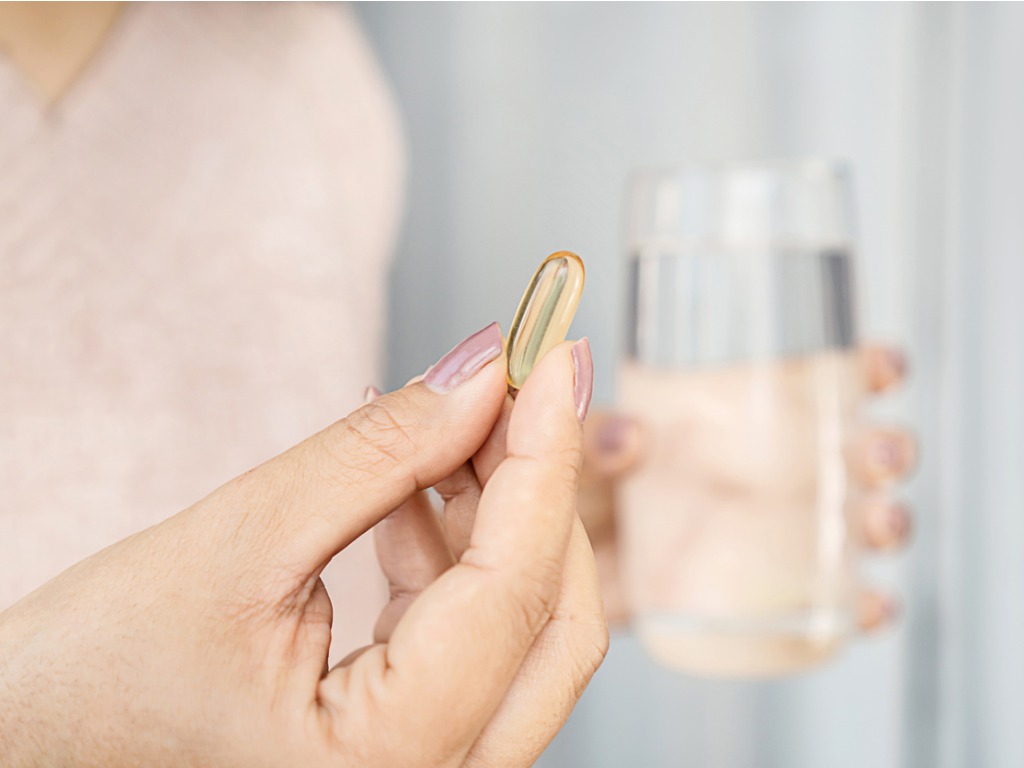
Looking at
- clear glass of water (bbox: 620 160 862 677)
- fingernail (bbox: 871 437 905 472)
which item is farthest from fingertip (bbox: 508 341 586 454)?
fingernail (bbox: 871 437 905 472)

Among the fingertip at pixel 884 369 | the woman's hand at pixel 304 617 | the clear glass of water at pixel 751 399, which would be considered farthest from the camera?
the fingertip at pixel 884 369

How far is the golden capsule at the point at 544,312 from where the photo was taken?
0.19 m

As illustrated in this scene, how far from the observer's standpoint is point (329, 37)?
52 cm

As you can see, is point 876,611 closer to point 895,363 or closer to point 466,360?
point 895,363

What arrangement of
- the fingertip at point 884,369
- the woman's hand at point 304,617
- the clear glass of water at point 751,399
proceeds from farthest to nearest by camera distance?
the fingertip at point 884,369
the clear glass of water at point 751,399
the woman's hand at point 304,617

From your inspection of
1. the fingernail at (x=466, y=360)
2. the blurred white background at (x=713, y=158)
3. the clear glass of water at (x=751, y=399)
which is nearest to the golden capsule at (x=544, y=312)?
the fingernail at (x=466, y=360)

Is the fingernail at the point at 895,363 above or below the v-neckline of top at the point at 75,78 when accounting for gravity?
below

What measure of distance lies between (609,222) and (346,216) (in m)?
0.16

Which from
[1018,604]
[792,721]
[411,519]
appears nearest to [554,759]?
[792,721]

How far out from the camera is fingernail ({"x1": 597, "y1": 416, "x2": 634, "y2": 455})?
0.37m

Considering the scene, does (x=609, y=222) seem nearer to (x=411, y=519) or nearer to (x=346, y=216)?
(x=346, y=216)

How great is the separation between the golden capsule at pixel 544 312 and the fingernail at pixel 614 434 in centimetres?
17

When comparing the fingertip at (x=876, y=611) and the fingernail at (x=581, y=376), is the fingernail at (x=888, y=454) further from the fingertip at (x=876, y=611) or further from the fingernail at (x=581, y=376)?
the fingernail at (x=581, y=376)

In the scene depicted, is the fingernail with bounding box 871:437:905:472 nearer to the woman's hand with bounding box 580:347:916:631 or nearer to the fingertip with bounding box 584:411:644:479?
the woman's hand with bounding box 580:347:916:631
